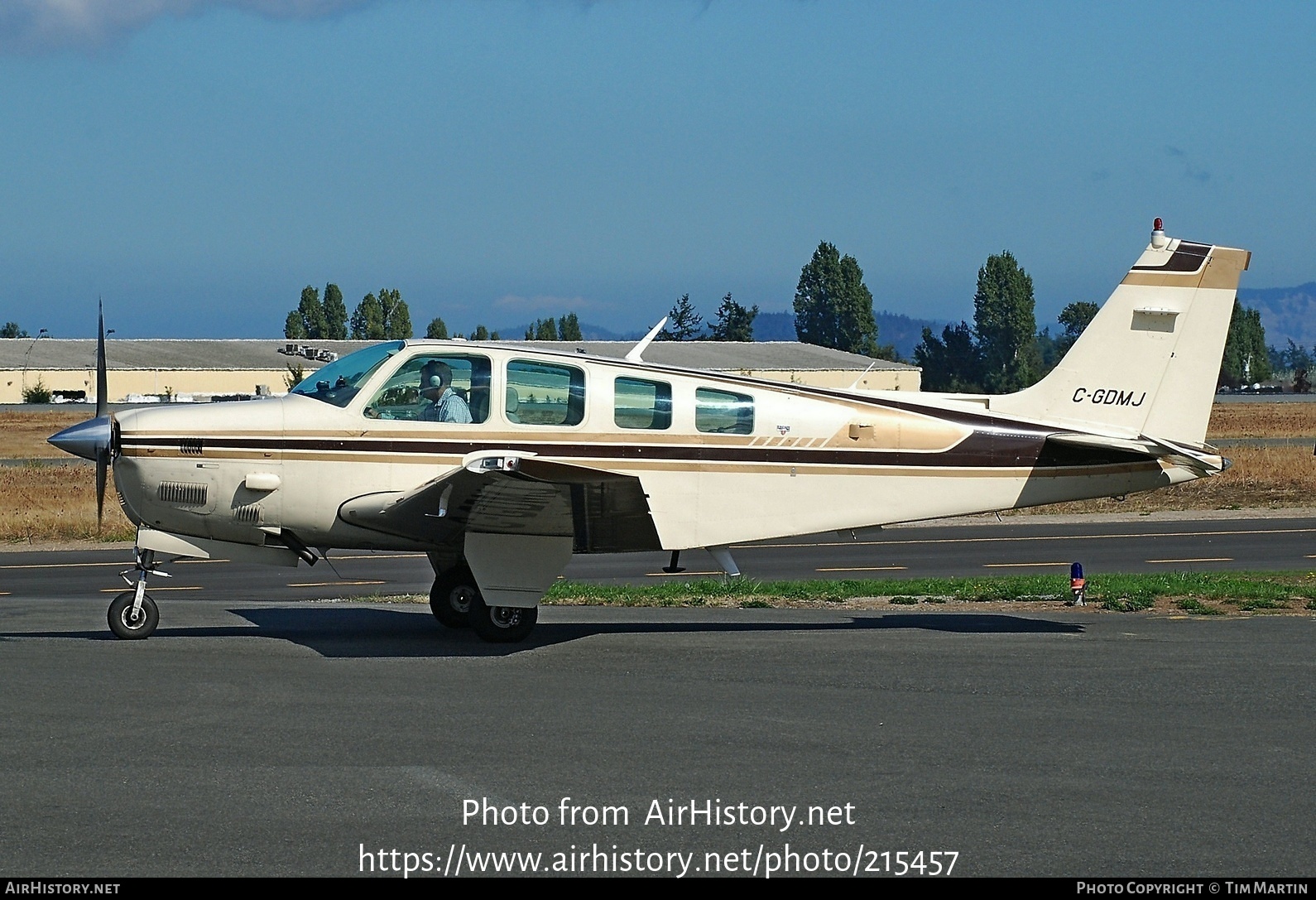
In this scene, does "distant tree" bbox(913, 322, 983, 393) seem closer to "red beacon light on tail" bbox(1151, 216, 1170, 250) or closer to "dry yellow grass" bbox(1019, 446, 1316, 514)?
"dry yellow grass" bbox(1019, 446, 1316, 514)

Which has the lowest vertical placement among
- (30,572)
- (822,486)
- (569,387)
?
(30,572)

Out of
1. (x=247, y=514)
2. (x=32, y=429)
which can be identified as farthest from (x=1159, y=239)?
(x=32, y=429)

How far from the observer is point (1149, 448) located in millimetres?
12406

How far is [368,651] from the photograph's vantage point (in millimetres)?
11383

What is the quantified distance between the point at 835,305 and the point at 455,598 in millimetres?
106817

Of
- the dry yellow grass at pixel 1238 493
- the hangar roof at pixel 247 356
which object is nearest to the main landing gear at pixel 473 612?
the dry yellow grass at pixel 1238 493

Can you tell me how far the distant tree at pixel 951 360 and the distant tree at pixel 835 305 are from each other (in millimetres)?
4692

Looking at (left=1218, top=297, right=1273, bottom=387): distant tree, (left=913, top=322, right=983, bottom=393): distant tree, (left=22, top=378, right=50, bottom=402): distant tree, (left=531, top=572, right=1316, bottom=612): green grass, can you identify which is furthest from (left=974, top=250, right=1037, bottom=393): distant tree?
(left=531, top=572, right=1316, bottom=612): green grass

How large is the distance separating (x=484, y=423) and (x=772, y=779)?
5382 millimetres

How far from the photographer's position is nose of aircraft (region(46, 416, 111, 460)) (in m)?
11.4

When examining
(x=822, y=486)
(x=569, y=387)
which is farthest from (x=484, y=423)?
(x=822, y=486)

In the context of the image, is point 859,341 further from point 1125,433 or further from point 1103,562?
point 1125,433

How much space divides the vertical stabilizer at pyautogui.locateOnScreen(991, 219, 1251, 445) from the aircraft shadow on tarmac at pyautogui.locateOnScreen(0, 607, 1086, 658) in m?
2.08

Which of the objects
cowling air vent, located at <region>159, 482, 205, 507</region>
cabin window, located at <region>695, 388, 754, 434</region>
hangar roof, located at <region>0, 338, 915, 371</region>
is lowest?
cowling air vent, located at <region>159, 482, 205, 507</region>
